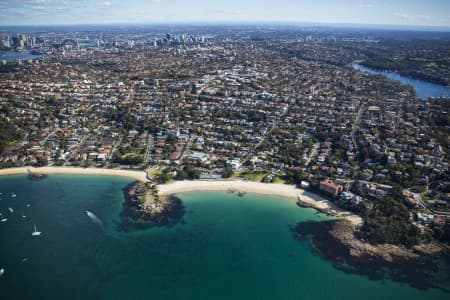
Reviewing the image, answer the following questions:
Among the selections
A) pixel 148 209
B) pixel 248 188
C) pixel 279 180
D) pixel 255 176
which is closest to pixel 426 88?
pixel 279 180

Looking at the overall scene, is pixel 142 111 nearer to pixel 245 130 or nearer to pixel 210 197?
pixel 245 130

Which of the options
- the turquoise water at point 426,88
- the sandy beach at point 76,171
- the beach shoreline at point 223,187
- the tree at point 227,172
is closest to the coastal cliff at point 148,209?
the beach shoreline at point 223,187

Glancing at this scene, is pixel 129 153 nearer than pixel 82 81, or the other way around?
pixel 129 153

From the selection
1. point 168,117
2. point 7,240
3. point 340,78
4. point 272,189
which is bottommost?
point 7,240

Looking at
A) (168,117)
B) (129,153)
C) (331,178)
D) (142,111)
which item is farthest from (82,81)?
(331,178)

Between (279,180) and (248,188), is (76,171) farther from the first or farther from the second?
(279,180)

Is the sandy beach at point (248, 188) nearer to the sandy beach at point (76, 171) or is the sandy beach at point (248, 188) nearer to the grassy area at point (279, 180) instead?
the grassy area at point (279, 180)

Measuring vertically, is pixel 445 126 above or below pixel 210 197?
above
